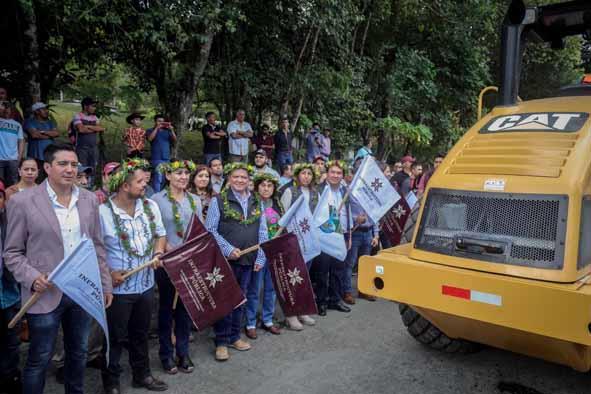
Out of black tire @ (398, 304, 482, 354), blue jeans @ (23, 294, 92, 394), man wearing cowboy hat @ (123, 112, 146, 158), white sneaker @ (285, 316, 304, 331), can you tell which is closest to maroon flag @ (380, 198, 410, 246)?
white sneaker @ (285, 316, 304, 331)

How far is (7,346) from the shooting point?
368cm

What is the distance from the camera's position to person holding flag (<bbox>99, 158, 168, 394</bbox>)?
12.3 feet

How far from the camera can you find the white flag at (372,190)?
5.94 meters

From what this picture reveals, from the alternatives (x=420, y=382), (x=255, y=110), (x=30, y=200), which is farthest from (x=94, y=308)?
(x=255, y=110)

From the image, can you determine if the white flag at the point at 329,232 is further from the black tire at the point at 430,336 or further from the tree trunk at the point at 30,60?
the tree trunk at the point at 30,60

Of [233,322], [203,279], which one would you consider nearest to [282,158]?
[233,322]

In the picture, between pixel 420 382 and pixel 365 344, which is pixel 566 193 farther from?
pixel 365 344

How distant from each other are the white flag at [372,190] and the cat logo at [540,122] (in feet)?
5.91

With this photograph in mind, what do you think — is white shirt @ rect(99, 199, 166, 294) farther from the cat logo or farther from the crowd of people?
the cat logo

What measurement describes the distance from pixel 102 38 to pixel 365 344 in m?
8.00

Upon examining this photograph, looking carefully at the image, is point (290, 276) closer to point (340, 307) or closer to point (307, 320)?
point (307, 320)

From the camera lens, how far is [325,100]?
13039 mm

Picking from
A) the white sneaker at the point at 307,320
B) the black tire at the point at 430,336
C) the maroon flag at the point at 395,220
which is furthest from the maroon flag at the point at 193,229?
the maroon flag at the point at 395,220

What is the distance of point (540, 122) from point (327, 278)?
3124 millimetres
